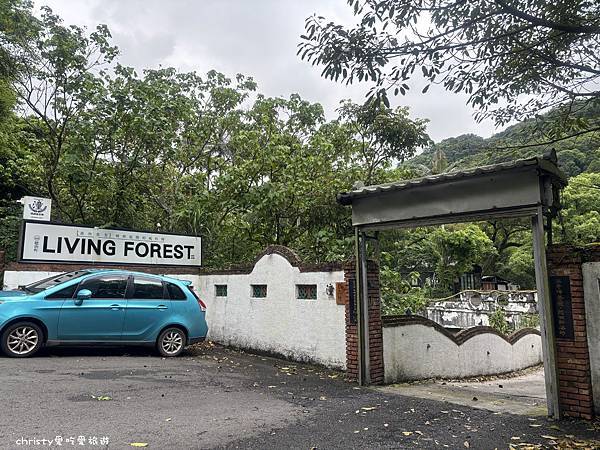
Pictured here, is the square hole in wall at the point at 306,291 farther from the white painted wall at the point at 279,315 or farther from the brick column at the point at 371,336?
the brick column at the point at 371,336

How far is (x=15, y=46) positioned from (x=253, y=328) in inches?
347

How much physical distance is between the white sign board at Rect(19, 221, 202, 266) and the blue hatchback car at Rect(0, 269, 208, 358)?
136 centimetres

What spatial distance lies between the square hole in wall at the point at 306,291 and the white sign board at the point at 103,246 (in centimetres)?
379

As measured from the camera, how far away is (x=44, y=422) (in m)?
4.50

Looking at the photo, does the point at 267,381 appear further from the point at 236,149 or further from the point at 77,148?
the point at 236,149

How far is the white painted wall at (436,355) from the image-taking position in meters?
7.90

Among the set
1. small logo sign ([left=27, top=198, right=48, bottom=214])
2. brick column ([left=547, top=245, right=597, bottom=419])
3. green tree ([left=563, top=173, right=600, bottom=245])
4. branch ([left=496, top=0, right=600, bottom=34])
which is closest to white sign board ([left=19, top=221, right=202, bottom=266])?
small logo sign ([left=27, top=198, right=48, bottom=214])

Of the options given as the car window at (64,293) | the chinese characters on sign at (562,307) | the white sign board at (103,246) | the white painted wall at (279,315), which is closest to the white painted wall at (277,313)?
the white painted wall at (279,315)

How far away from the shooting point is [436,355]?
8773mm

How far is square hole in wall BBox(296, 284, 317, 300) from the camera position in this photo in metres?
8.73

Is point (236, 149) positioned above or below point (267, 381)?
above

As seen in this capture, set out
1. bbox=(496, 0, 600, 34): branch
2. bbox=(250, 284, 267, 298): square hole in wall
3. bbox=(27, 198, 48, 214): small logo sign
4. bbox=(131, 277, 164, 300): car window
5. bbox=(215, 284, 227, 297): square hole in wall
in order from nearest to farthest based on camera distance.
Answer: bbox=(496, 0, 600, 34): branch, bbox=(131, 277, 164, 300): car window, bbox=(27, 198, 48, 214): small logo sign, bbox=(250, 284, 267, 298): square hole in wall, bbox=(215, 284, 227, 297): square hole in wall

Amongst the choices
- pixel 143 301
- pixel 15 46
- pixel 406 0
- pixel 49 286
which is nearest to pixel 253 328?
pixel 143 301

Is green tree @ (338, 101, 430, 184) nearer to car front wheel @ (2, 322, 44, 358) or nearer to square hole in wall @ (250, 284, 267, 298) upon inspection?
square hole in wall @ (250, 284, 267, 298)
